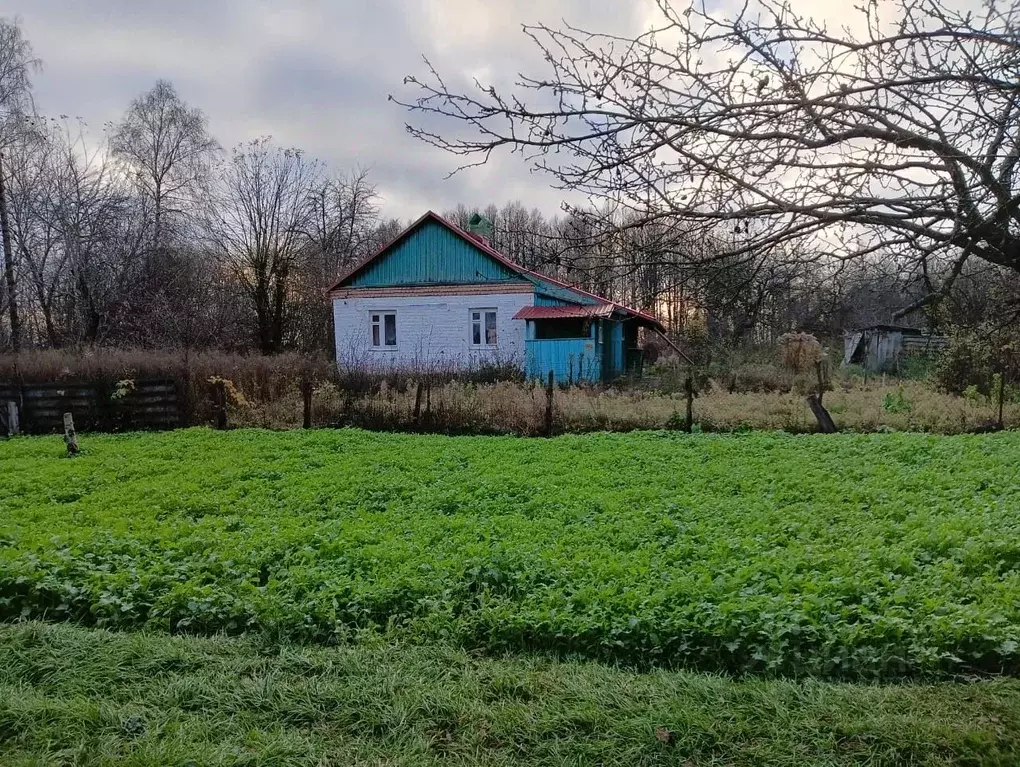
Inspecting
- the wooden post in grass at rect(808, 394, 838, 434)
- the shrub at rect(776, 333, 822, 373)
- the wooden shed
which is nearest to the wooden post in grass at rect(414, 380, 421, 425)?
the wooden post in grass at rect(808, 394, 838, 434)

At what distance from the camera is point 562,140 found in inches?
107

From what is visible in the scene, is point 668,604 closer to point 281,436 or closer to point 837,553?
point 837,553

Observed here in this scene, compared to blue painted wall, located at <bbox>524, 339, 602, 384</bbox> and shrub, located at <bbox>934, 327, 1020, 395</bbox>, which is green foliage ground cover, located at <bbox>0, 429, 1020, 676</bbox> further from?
blue painted wall, located at <bbox>524, 339, 602, 384</bbox>

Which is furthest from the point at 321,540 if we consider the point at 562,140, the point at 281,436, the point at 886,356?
the point at 886,356

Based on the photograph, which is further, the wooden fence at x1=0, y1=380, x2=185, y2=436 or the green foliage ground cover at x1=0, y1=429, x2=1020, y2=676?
the wooden fence at x1=0, y1=380, x2=185, y2=436

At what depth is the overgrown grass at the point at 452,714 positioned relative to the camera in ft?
9.23

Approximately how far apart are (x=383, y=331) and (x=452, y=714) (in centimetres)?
2139

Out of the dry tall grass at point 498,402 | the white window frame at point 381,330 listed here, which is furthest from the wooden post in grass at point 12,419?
the white window frame at point 381,330

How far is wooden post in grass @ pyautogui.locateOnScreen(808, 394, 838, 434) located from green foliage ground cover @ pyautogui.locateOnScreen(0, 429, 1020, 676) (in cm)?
264

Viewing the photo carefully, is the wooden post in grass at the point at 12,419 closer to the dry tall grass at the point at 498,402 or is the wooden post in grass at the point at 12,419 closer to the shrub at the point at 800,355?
the dry tall grass at the point at 498,402

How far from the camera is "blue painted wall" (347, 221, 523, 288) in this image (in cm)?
2253

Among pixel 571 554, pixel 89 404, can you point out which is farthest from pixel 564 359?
pixel 571 554

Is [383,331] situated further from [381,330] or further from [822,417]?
[822,417]

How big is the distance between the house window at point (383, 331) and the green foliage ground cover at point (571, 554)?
577 inches
